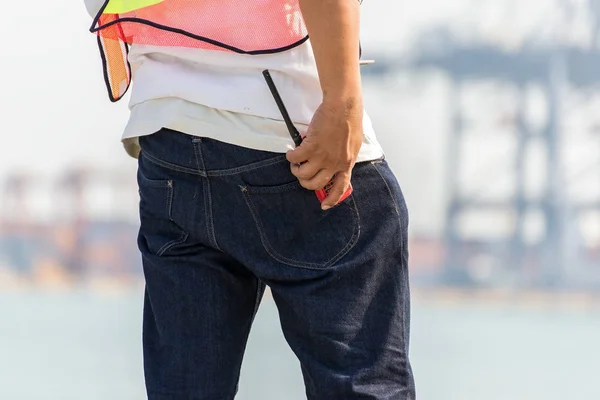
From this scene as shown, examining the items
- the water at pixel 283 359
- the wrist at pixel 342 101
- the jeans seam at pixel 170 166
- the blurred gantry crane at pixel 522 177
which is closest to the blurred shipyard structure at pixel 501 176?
the blurred gantry crane at pixel 522 177

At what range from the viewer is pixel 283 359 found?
4.03 metres

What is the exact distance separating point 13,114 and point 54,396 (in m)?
12.0

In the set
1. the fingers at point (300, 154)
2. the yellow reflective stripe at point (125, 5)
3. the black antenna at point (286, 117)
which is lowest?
the fingers at point (300, 154)

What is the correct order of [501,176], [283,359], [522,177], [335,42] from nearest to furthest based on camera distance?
1. [335,42]
2. [283,359]
3. [522,177]
4. [501,176]

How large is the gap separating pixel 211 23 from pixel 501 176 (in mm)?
13609

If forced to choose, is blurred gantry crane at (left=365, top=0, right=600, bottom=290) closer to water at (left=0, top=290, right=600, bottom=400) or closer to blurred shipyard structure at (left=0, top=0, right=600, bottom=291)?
blurred shipyard structure at (left=0, top=0, right=600, bottom=291)

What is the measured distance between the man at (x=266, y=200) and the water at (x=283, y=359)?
2.17 meters

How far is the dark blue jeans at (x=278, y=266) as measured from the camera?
71cm

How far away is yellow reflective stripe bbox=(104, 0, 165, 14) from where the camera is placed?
72cm

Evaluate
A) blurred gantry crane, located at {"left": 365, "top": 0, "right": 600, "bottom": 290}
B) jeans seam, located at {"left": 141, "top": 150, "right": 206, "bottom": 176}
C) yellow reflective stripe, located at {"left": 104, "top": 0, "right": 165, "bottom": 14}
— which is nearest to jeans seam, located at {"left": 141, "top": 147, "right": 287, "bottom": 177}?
jeans seam, located at {"left": 141, "top": 150, "right": 206, "bottom": 176}

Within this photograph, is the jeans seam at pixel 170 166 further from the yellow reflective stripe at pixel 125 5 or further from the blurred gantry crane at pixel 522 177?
the blurred gantry crane at pixel 522 177

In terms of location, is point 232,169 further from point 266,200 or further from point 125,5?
point 125,5

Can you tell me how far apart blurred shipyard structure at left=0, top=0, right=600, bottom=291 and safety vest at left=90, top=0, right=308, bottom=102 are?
37.9 feet

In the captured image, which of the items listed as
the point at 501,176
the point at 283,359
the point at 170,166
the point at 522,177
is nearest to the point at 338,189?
the point at 170,166
